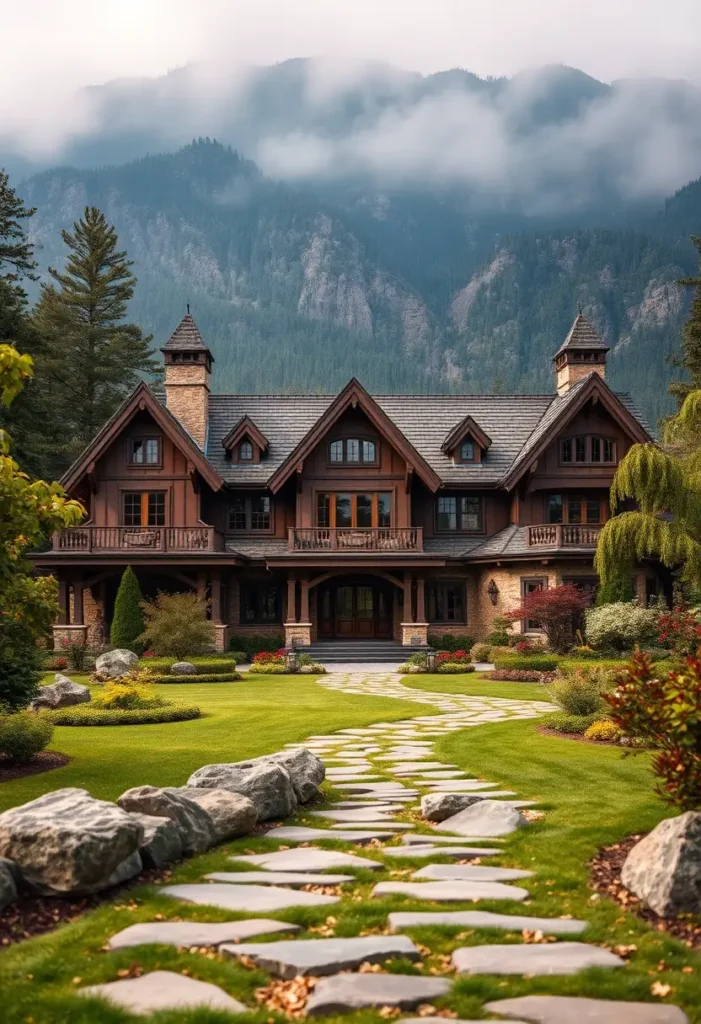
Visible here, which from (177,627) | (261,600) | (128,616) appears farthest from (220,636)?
(177,627)

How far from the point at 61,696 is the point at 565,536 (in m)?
18.7

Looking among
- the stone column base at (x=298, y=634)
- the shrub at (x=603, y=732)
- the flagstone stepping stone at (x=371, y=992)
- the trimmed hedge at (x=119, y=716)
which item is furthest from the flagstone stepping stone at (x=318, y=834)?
the stone column base at (x=298, y=634)

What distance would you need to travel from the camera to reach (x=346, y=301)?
188875 mm

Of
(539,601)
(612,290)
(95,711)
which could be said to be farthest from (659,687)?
(612,290)

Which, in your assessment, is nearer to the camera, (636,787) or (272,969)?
(272,969)

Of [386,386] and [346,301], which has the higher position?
[346,301]

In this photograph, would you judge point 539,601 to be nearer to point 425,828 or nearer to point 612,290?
point 425,828

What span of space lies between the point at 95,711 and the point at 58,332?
42.2m

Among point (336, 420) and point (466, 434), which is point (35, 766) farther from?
point (466, 434)

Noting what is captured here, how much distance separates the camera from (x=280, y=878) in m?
5.91

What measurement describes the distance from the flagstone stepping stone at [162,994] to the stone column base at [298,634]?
1092 inches

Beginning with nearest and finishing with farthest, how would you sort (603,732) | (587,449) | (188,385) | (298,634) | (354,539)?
1. (603,732)
2. (298,634)
3. (354,539)
4. (587,449)
5. (188,385)

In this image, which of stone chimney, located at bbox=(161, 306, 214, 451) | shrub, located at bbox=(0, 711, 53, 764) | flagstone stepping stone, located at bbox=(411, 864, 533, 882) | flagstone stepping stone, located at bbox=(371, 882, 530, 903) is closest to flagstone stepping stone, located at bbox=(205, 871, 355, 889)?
flagstone stepping stone, located at bbox=(371, 882, 530, 903)

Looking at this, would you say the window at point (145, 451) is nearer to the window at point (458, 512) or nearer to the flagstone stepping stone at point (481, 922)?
the window at point (458, 512)
